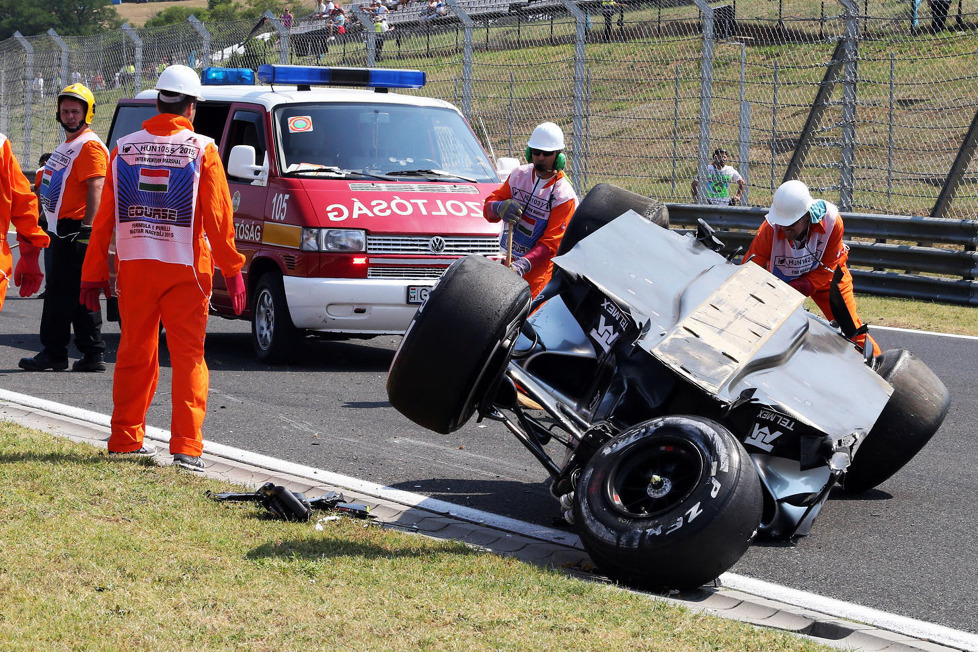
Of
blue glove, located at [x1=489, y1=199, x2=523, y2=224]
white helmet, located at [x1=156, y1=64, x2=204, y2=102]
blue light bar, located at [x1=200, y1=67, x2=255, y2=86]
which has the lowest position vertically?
blue glove, located at [x1=489, y1=199, x2=523, y2=224]

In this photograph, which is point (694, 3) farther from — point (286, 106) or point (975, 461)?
point (975, 461)

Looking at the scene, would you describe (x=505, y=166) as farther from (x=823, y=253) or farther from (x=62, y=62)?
(x=62, y=62)

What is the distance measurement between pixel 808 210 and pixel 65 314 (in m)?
5.27

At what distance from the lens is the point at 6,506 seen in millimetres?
5430

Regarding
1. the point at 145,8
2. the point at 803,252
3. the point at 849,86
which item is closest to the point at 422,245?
the point at 803,252

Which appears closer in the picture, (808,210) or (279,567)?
(279,567)

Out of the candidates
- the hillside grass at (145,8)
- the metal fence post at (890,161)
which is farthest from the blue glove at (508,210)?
the hillside grass at (145,8)

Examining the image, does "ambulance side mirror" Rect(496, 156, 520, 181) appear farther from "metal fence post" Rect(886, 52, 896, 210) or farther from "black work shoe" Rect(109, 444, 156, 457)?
"metal fence post" Rect(886, 52, 896, 210)

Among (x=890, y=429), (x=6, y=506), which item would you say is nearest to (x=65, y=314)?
(x=6, y=506)

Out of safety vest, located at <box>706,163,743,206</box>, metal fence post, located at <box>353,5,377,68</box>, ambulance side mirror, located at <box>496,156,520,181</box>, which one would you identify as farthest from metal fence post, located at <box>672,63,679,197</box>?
ambulance side mirror, located at <box>496,156,520,181</box>

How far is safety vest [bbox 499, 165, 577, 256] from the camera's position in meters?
8.55

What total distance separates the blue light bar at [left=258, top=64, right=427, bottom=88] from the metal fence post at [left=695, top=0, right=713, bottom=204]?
4.72 metres

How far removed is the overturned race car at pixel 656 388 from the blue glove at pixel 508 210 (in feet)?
7.25

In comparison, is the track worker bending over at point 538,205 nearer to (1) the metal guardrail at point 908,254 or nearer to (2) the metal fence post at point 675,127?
(1) the metal guardrail at point 908,254
